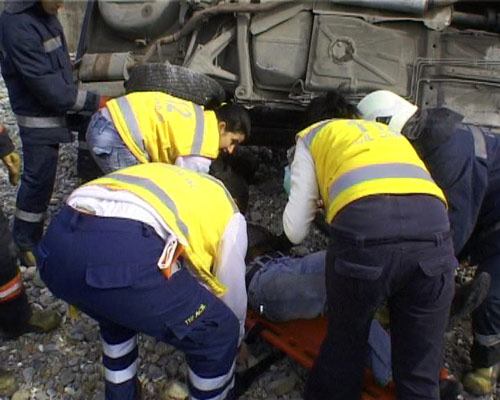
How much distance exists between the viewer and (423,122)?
2459 mm

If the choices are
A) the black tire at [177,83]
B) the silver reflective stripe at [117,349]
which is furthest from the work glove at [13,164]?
the silver reflective stripe at [117,349]

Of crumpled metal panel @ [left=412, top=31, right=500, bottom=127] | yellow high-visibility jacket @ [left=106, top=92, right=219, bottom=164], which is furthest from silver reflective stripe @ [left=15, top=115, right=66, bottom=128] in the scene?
crumpled metal panel @ [left=412, top=31, right=500, bottom=127]

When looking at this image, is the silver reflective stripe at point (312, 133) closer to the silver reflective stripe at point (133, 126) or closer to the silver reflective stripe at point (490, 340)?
the silver reflective stripe at point (133, 126)

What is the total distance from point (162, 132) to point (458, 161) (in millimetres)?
1339

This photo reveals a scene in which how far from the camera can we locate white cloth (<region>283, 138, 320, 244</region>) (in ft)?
7.80

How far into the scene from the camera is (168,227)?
194cm

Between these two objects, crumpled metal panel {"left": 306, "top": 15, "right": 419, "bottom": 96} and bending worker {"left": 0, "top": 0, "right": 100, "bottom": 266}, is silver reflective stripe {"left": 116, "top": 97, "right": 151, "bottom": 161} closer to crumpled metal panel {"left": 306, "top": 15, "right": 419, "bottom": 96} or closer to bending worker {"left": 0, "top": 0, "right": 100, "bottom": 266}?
bending worker {"left": 0, "top": 0, "right": 100, "bottom": 266}

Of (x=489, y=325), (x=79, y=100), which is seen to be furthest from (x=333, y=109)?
(x=79, y=100)

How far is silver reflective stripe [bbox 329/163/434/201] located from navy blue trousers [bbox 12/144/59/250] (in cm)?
206

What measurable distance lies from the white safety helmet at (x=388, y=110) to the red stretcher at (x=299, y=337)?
0.98m

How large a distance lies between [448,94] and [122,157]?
6.56ft

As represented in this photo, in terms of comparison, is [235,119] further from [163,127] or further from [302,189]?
[302,189]

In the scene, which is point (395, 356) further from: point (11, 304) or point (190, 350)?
point (11, 304)

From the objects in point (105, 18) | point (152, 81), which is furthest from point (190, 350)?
point (105, 18)
